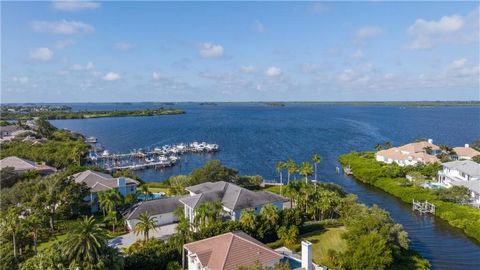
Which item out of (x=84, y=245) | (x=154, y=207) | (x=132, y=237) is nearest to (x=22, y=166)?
(x=154, y=207)

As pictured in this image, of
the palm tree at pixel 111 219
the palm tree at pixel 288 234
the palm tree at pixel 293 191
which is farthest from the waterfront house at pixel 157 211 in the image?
the palm tree at pixel 293 191

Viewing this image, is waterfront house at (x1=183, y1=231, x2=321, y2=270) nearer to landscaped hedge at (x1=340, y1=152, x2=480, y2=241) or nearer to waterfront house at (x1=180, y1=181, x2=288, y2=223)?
waterfront house at (x1=180, y1=181, x2=288, y2=223)

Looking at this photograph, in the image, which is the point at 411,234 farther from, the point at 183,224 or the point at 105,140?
the point at 105,140

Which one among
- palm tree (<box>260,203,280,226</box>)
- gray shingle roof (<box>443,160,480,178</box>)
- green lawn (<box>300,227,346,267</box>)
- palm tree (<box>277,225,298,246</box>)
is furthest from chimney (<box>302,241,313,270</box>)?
gray shingle roof (<box>443,160,480,178</box>)

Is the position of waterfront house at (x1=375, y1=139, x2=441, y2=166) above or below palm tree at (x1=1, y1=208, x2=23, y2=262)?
below

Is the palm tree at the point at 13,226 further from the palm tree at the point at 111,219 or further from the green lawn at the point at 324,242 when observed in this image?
the green lawn at the point at 324,242

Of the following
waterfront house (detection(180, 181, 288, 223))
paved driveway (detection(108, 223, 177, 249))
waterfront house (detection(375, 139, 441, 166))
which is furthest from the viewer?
waterfront house (detection(375, 139, 441, 166))

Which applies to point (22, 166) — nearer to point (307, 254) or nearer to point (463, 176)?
point (307, 254)

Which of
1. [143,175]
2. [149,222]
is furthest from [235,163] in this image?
[149,222]
